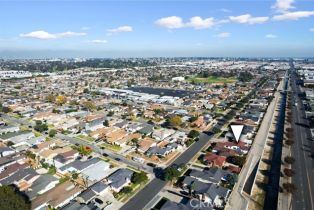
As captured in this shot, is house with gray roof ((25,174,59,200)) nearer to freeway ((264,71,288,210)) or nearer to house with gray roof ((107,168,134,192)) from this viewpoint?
house with gray roof ((107,168,134,192))

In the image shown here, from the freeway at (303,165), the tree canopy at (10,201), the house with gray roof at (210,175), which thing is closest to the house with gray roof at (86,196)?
the tree canopy at (10,201)

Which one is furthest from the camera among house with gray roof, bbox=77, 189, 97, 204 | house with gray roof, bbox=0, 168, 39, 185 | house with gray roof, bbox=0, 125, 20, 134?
house with gray roof, bbox=0, 125, 20, 134

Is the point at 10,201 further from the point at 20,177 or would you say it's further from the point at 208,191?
the point at 208,191

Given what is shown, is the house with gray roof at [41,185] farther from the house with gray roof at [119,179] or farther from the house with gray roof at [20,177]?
the house with gray roof at [119,179]

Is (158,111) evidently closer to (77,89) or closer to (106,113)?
(106,113)

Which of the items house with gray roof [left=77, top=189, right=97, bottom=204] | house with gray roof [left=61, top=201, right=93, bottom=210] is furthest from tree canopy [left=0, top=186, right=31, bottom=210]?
house with gray roof [left=77, top=189, right=97, bottom=204]

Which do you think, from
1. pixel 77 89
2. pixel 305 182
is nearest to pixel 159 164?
pixel 305 182

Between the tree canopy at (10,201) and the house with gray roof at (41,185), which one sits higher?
the tree canopy at (10,201)

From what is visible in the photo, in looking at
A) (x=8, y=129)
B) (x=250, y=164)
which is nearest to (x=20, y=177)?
(x=8, y=129)
